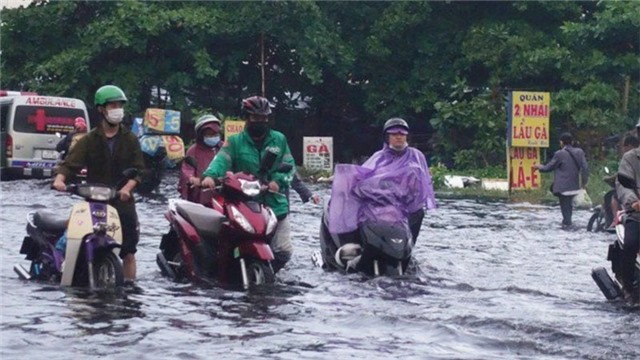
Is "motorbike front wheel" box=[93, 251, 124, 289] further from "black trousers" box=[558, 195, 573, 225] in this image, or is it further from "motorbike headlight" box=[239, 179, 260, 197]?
"black trousers" box=[558, 195, 573, 225]

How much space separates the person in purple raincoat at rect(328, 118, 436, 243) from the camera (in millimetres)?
14102

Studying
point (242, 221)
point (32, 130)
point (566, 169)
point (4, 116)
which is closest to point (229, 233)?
point (242, 221)

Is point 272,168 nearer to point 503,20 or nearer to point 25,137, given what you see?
point 25,137

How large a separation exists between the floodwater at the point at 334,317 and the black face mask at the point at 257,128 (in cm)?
127

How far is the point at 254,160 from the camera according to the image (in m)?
13.1

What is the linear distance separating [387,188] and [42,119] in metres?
19.2

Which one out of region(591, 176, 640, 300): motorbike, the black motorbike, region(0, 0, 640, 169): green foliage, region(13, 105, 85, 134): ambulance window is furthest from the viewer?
region(0, 0, 640, 169): green foliage

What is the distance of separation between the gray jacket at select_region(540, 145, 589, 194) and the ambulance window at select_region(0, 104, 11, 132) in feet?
42.1

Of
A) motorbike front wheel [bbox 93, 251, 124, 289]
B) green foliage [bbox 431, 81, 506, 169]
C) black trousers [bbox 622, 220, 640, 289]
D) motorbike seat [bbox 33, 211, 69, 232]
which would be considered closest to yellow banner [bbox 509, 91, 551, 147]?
green foliage [bbox 431, 81, 506, 169]

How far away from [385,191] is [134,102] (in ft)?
89.2

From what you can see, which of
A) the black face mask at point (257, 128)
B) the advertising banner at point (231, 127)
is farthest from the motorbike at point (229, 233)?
the advertising banner at point (231, 127)

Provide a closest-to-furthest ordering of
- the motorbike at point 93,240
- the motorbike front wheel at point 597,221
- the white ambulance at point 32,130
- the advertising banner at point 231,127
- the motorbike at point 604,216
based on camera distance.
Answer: the motorbike at point 93,240, the motorbike at point 604,216, the motorbike front wheel at point 597,221, the white ambulance at point 32,130, the advertising banner at point 231,127

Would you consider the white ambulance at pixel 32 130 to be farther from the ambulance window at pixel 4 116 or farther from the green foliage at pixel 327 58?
the green foliage at pixel 327 58

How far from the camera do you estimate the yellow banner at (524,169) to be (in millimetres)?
31281
